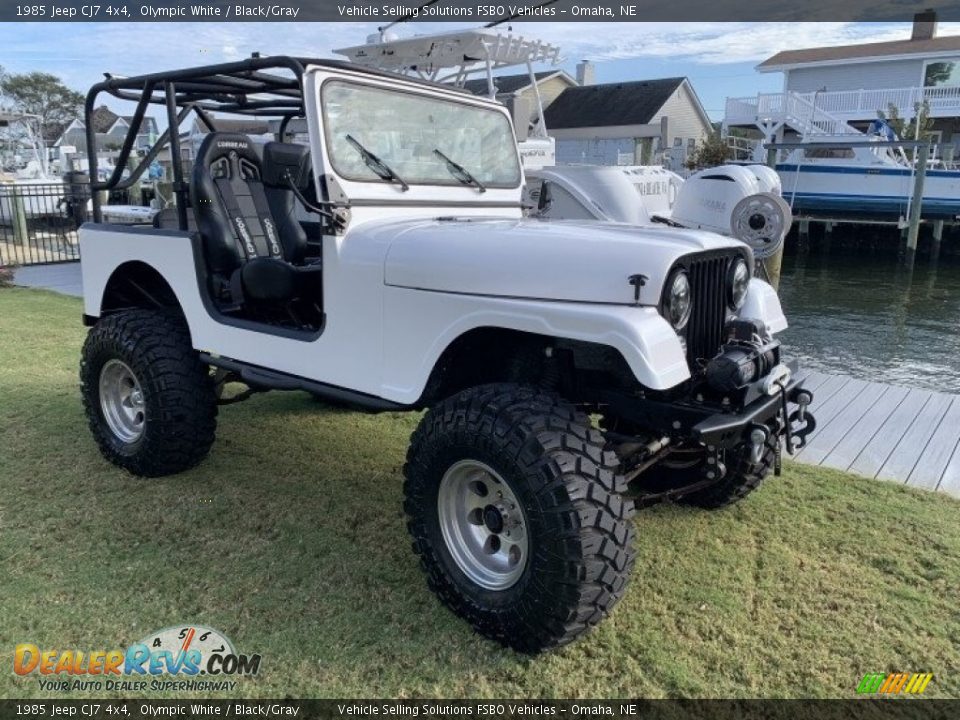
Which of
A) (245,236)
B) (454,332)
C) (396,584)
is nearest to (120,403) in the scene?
(245,236)

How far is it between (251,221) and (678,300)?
264cm

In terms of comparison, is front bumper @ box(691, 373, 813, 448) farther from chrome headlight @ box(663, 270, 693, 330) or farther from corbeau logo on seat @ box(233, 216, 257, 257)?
corbeau logo on seat @ box(233, 216, 257, 257)

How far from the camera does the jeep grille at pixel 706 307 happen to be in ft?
9.46

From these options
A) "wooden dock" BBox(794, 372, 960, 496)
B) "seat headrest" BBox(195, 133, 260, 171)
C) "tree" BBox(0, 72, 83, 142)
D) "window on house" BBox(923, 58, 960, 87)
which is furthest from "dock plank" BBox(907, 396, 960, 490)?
"tree" BBox(0, 72, 83, 142)

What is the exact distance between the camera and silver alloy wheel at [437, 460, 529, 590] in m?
2.79

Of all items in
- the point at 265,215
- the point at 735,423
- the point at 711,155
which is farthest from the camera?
the point at 711,155

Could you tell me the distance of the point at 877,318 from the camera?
11336mm

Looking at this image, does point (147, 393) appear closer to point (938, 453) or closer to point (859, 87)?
point (938, 453)

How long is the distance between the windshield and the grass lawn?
1.73m

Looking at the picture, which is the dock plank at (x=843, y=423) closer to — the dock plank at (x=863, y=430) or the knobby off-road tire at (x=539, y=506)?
the dock plank at (x=863, y=430)

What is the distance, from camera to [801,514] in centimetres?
385

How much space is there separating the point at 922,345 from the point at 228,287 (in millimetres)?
8756

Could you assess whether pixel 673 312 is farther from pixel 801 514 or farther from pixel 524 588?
pixel 801 514

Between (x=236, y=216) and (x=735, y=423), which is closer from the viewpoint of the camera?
(x=735, y=423)
